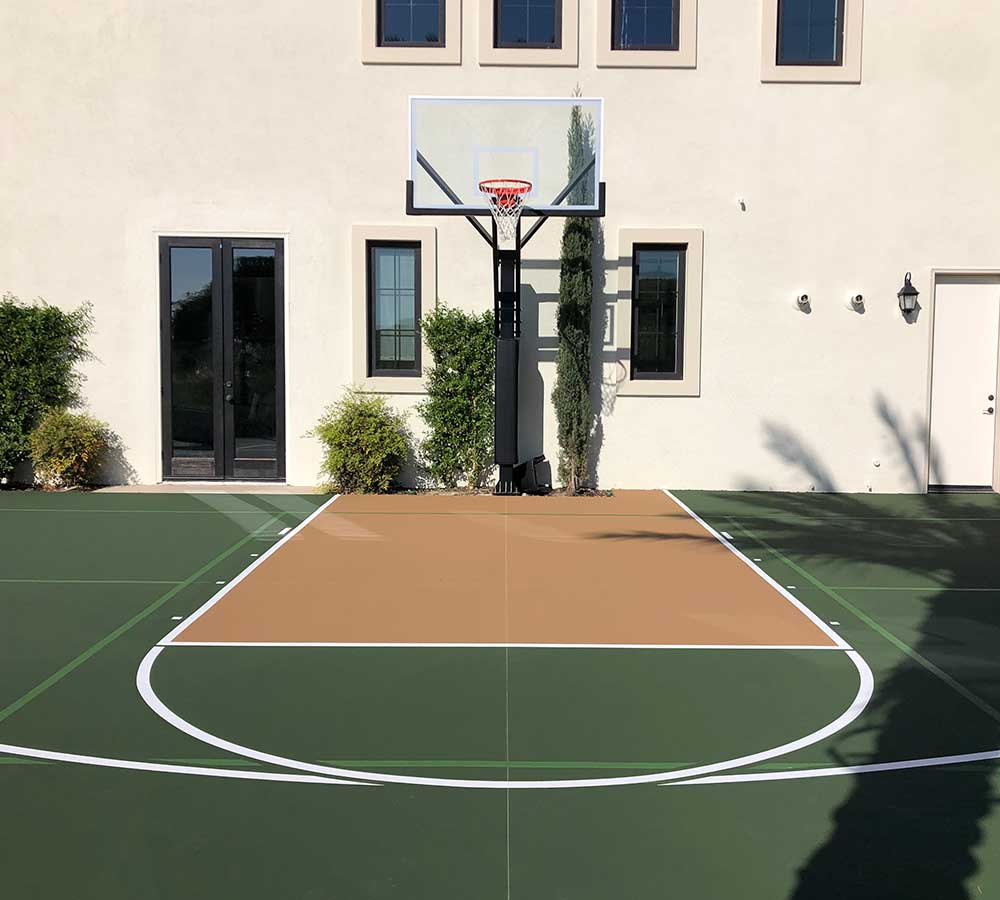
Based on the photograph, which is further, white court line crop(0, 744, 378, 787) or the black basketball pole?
the black basketball pole

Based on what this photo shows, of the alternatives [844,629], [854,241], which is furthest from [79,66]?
[844,629]

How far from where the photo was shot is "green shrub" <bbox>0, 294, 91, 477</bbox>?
41.6 ft

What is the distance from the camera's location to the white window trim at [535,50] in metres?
12.7

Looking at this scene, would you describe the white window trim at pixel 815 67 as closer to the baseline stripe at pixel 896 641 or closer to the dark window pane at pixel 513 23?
the dark window pane at pixel 513 23

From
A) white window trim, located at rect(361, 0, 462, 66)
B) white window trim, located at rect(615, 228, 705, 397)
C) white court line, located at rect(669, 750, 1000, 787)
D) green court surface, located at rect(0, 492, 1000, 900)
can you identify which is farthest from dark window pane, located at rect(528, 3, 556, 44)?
white court line, located at rect(669, 750, 1000, 787)

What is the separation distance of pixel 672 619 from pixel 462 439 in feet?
20.7

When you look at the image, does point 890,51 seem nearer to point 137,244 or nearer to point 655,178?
point 655,178

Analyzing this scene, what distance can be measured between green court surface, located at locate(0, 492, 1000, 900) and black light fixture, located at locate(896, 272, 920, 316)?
6.10 meters

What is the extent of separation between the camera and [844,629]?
6.75 meters

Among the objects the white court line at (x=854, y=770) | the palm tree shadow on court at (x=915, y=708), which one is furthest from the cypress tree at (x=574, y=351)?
the white court line at (x=854, y=770)

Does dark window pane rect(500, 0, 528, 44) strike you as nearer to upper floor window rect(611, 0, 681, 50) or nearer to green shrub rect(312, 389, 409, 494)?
upper floor window rect(611, 0, 681, 50)

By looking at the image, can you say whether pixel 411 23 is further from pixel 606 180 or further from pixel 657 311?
pixel 657 311

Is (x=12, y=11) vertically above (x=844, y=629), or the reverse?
(x=12, y=11)

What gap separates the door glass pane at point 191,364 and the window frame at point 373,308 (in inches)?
80.5
